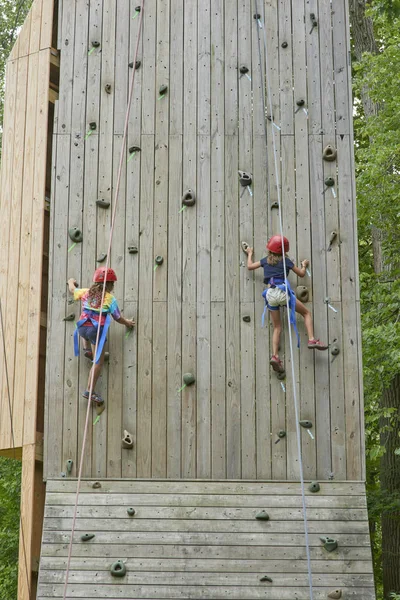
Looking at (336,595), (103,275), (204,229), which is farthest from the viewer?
(204,229)

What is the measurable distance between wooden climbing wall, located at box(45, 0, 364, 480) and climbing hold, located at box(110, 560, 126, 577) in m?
0.85

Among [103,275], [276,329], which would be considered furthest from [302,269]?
[103,275]

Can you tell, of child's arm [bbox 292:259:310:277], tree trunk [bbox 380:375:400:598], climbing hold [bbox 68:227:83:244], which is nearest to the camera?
child's arm [bbox 292:259:310:277]

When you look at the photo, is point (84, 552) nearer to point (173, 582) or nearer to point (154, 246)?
point (173, 582)

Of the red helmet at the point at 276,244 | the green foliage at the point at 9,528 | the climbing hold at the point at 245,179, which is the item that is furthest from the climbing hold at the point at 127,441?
the green foliage at the point at 9,528

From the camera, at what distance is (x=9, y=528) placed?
15.8 metres

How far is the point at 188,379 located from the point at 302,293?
1.24 m

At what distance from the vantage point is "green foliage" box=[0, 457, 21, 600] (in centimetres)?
1503

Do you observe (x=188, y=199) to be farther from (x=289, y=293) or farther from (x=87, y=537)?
(x=87, y=537)

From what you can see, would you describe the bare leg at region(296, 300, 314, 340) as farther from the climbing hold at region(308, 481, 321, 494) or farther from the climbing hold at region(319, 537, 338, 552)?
the climbing hold at region(319, 537, 338, 552)

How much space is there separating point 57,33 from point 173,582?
539 cm

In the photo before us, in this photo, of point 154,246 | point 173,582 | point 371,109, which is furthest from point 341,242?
point 371,109

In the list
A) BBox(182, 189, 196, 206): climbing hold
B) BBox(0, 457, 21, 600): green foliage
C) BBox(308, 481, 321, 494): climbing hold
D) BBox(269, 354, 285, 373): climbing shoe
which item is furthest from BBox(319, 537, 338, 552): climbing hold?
BBox(0, 457, 21, 600): green foliage

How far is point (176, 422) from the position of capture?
8.48 metres
